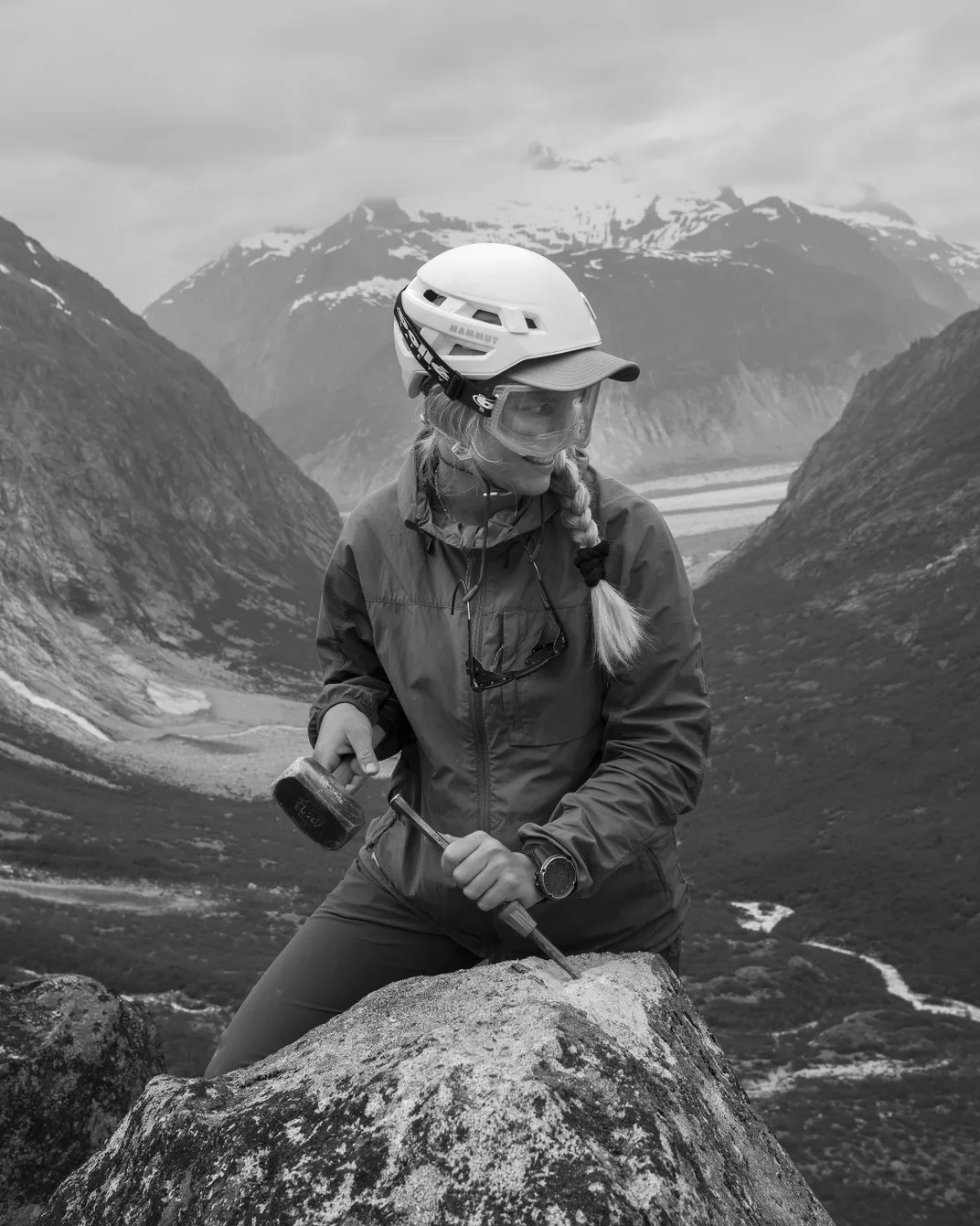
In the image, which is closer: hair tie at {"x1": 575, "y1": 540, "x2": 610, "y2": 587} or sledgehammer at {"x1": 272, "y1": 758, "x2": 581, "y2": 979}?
hair tie at {"x1": 575, "y1": 540, "x2": 610, "y2": 587}

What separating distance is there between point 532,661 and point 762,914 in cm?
6121

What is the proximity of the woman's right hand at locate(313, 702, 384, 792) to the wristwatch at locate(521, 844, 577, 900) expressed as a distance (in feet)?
3.24

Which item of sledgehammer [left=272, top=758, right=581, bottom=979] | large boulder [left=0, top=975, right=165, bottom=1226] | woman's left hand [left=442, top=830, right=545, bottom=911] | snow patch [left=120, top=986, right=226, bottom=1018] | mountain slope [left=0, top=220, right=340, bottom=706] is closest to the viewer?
woman's left hand [left=442, top=830, right=545, bottom=911]

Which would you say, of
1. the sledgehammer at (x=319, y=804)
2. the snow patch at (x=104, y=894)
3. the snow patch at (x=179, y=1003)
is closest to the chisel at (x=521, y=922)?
the sledgehammer at (x=319, y=804)

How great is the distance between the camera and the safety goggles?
15.5 ft

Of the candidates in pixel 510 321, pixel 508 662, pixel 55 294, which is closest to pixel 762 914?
pixel 508 662

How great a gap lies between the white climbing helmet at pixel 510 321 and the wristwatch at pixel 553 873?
175 centimetres

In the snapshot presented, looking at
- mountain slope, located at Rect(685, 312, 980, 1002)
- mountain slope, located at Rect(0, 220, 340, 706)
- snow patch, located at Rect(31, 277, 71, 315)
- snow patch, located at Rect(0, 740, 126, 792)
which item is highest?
snow patch, located at Rect(31, 277, 71, 315)

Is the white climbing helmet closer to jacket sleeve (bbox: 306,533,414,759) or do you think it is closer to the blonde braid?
the blonde braid

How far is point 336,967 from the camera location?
4.95 m

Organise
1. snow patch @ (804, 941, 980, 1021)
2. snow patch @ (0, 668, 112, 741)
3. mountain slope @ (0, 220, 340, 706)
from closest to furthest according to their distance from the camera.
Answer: snow patch @ (804, 941, 980, 1021) → snow patch @ (0, 668, 112, 741) → mountain slope @ (0, 220, 340, 706)

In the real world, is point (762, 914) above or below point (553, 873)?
below

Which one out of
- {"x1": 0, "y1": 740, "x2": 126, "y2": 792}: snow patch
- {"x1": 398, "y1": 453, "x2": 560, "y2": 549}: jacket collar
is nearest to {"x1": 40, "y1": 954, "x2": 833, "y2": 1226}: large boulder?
{"x1": 398, "y1": 453, "x2": 560, "y2": 549}: jacket collar

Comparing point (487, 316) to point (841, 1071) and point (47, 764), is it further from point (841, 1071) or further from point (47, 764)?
point (47, 764)
